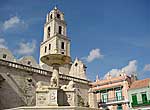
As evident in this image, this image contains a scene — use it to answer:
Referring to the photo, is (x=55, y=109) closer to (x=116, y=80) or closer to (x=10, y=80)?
(x=10, y=80)

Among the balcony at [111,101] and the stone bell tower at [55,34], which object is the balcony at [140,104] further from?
the stone bell tower at [55,34]

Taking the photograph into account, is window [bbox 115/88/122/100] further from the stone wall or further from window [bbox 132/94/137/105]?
the stone wall

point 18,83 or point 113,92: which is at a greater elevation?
point 18,83

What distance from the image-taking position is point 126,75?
112 ft

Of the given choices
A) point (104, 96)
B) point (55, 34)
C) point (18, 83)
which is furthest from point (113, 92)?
point (18, 83)

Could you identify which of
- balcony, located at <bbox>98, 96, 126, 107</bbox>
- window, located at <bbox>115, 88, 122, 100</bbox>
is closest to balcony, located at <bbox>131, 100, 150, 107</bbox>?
balcony, located at <bbox>98, 96, 126, 107</bbox>

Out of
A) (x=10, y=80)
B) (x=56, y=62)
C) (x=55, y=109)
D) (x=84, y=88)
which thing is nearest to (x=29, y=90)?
(x=10, y=80)

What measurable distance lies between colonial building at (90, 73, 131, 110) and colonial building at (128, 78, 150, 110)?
3.19 feet

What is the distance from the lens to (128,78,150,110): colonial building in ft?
99.0

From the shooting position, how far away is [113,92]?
34.4m

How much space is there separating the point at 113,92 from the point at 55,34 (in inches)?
615

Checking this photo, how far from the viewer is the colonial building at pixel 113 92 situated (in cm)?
3309

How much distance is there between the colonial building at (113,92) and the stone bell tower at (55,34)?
32.8ft

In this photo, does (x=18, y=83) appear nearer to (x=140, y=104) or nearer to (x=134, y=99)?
(x=134, y=99)
